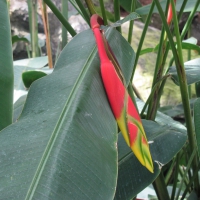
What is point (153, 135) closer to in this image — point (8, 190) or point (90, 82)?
point (90, 82)

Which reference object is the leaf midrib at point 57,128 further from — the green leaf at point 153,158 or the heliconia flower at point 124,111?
the green leaf at point 153,158

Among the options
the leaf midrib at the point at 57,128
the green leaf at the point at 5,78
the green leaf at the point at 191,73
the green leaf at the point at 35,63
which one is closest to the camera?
the leaf midrib at the point at 57,128

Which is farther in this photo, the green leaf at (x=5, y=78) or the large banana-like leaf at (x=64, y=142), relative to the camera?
the green leaf at (x=5, y=78)

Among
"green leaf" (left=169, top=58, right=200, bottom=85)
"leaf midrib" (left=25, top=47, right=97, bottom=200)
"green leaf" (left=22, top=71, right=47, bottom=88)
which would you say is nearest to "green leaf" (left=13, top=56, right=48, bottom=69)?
"green leaf" (left=22, top=71, right=47, bottom=88)

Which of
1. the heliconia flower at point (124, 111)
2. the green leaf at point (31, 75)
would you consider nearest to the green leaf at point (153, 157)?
the heliconia flower at point (124, 111)

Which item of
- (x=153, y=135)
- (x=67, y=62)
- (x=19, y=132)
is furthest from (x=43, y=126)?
(x=153, y=135)

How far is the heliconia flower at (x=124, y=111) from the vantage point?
1.05ft

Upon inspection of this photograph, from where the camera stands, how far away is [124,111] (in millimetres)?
332

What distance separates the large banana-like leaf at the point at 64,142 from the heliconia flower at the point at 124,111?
0.01 meters

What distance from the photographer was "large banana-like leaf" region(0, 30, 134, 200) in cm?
26

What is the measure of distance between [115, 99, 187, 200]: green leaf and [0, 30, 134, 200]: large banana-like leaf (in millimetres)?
141

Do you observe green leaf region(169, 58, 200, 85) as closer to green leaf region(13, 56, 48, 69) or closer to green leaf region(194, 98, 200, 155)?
green leaf region(194, 98, 200, 155)

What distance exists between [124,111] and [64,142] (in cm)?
8

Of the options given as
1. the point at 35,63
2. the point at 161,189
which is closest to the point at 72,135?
the point at 161,189
